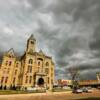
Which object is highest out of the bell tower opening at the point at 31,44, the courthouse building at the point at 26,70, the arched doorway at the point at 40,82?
the bell tower opening at the point at 31,44

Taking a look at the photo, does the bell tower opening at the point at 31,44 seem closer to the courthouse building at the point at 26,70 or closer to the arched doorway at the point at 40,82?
the courthouse building at the point at 26,70

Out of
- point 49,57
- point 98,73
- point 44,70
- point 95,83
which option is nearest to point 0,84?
point 44,70

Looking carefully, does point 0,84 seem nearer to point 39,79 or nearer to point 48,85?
point 39,79

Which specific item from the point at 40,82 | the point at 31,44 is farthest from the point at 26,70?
the point at 31,44

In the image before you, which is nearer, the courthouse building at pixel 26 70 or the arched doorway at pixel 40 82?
the courthouse building at pixel 26 70

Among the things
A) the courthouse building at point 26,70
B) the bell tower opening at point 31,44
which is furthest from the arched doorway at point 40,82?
the bell tower opening at point 31,44

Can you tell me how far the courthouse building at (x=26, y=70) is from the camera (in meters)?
51.9

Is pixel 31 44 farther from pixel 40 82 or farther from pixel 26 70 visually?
pixel 40 82

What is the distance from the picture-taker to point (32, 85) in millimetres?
51031

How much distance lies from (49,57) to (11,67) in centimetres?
1931

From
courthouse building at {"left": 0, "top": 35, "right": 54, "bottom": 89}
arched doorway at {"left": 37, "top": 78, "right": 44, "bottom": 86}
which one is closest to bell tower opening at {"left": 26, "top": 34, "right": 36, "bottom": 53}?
courthouse building at {"left": 0, "top": 35, "right": 54, "bottom": 89}

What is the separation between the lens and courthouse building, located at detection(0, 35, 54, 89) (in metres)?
51.9

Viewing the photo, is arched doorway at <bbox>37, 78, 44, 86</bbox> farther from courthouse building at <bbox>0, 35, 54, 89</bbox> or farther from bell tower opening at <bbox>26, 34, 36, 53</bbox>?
bell tower opening at <bbox>26, 34, 36, 53</bbox>

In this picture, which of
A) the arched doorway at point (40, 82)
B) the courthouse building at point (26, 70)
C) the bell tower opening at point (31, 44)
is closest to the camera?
the courthouse building at point (26, 70)
